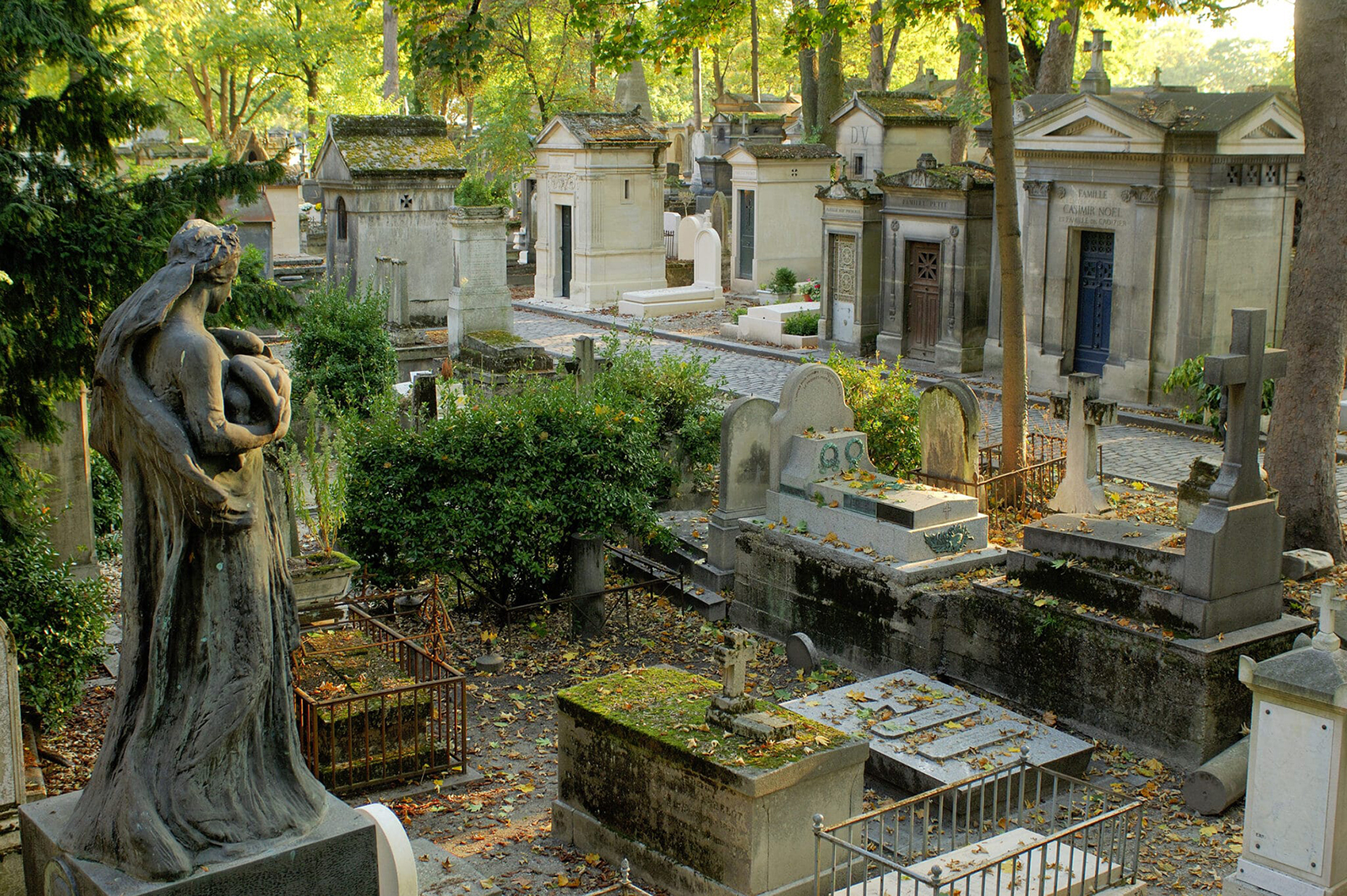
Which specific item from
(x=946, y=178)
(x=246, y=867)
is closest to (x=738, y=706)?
(x=246, y=867)

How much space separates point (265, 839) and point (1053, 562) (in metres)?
6.07

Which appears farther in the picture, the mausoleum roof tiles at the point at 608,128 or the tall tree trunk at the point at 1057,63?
the mausoleum roof tiles at the point at 608,128

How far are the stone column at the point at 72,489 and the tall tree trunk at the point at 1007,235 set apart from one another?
26.7ft

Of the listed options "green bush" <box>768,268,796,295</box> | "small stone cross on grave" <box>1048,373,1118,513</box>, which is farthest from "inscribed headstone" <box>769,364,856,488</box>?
"green bush" <box>768,268,796,295</box>

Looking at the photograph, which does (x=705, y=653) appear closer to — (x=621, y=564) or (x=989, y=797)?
(x=621, y=564)

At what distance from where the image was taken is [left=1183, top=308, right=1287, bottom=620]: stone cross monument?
26.9 ft

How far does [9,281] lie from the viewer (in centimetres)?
792

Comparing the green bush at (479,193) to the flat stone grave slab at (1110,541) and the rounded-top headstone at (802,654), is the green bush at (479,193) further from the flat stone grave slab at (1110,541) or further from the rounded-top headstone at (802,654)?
the flat stone grave slab at (1110,541)

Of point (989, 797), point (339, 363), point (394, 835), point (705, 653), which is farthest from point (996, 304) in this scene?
point (394, 835)

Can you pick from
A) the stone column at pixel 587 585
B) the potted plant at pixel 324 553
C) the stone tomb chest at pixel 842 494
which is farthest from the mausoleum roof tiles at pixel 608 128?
the stone column at pixel 587 585

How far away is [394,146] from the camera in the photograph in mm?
19828

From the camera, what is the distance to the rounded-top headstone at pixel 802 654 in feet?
32.0

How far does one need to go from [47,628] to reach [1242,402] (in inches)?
285

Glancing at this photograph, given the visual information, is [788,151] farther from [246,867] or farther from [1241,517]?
[246,867]
